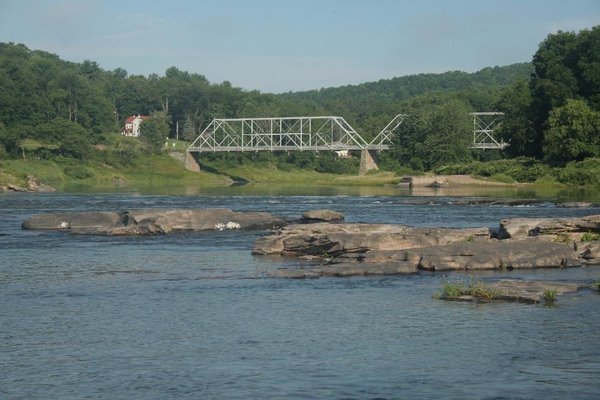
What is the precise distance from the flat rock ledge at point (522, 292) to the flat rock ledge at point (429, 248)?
16.3ft

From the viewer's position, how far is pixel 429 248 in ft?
123

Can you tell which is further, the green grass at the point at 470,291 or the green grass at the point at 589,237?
the green grass at the point at 589,237

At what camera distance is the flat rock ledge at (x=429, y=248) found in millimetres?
35250

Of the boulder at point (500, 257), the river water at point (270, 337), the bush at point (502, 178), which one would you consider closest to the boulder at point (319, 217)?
the river water at point (270, 337)

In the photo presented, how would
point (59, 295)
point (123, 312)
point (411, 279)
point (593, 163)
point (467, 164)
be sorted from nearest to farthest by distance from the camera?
point (123, 312) < point (59, 295) < point (411, 279) < point (593, 163) < point (467, 164)

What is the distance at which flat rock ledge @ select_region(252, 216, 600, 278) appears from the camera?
116 feet

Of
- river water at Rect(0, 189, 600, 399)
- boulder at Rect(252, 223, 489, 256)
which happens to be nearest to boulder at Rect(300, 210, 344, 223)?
boulder at Rect(252, 223, 489, 256)

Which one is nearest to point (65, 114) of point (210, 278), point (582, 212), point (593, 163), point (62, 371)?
point (593, 163)

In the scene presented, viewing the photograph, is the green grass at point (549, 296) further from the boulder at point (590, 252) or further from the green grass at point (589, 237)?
the green grass at point (589, 237)

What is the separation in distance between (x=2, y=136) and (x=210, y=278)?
128 metres

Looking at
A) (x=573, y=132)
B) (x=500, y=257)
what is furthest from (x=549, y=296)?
(x=573, y=132)

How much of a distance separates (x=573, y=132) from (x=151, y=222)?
74.9 meters

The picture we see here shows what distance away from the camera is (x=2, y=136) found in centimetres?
15500

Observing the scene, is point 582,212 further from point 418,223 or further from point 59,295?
→ point 59,295
